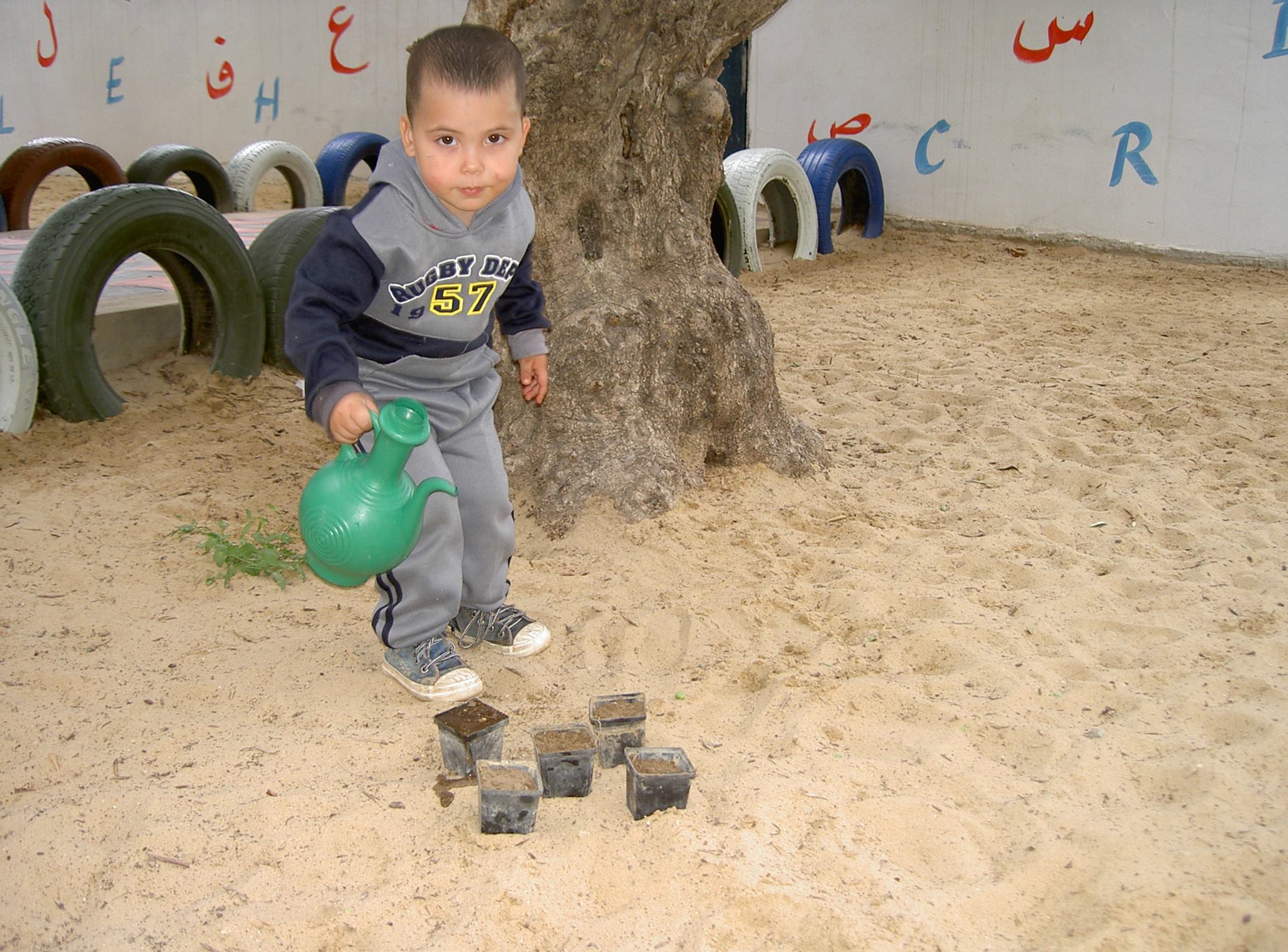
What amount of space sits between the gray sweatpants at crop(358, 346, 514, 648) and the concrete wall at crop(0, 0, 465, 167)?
9.78 metres

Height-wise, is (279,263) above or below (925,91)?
below

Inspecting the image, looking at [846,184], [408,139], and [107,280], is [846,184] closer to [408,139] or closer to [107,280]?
[107,280]

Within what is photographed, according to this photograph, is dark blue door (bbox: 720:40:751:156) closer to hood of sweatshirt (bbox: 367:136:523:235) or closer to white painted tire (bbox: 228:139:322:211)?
white painted tire (bbox: 228:139:322:211)

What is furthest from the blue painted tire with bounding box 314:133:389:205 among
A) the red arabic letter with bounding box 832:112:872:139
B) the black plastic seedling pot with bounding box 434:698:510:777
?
the black plastic seedling pot with bounding box 434:698:510:777

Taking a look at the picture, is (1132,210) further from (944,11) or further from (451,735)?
(451,735)

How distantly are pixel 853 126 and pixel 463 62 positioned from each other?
26.1 ft

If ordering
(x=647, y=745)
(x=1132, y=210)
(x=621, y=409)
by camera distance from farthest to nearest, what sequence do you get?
(x=1132, y=210)
(x=621, y=409)
(x=647, y=745)

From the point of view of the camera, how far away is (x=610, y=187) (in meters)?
3.45

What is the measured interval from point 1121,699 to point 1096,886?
0.69 m

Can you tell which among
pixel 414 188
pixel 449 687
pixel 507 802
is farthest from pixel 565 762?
pixel 414 188

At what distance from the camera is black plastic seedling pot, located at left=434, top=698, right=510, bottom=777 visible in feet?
6.61

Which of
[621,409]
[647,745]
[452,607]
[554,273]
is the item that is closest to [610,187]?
[554,273]

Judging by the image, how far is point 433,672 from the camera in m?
2.42

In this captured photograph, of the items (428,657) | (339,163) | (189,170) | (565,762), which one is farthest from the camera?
(339,163)
